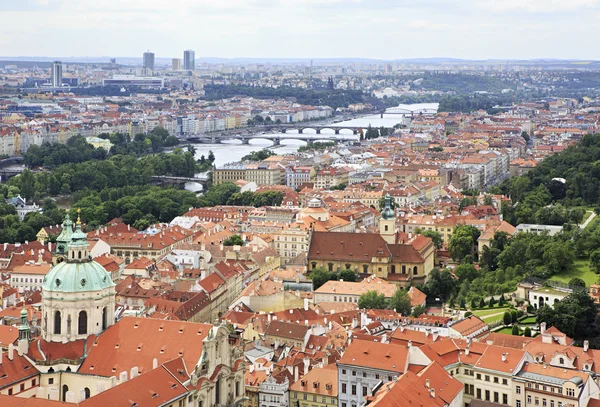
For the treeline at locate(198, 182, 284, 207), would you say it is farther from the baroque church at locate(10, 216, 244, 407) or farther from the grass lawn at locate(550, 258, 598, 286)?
the baroque church at locate(10, 216, 244, 407)

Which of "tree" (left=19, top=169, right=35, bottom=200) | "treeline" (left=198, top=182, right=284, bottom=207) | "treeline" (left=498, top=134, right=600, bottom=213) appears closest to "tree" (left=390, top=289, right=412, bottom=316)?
"treeline" (left=498, top=134, right=600, bottom=213)

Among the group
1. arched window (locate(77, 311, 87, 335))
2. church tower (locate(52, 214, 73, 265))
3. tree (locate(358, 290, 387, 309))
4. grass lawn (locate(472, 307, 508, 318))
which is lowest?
tree (locate(358, 290, 387, 309))

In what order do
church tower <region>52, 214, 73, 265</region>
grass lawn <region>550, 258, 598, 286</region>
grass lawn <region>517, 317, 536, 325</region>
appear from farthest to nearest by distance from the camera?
grass lawn <region>550, 258, 598, 286</region>
grass lawn <region>517, 317, 536, 325</region>
church tower <region>52, 214, 73, 265</region>

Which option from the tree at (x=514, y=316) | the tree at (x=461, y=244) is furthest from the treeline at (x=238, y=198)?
the tree at (x=514, y=316)

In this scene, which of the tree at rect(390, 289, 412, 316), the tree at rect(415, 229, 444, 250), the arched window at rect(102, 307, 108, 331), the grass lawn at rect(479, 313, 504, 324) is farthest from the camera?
the tree at rect(415, 229, 444, 250)

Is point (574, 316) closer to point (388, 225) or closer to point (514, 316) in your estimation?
point (514, 316)

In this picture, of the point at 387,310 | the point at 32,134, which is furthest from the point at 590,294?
the point at 32,134

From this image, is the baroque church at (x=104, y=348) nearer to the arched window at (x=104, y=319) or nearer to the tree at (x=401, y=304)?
the arched window at (x=104, y=319)
